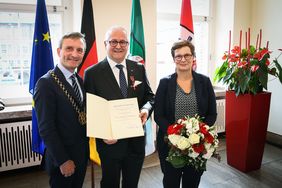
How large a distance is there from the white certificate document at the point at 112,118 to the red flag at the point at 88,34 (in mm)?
1248

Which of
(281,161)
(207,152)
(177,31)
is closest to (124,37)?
(207,152)

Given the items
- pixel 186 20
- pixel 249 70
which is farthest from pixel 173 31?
pixel 249 70

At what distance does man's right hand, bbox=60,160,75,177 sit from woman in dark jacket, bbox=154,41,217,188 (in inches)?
28.5

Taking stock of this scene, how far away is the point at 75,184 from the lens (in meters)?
1.52

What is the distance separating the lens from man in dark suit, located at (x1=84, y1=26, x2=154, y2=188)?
159 cm

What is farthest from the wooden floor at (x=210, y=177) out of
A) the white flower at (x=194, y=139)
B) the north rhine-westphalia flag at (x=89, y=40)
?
the white flower at (x=194, y=139)

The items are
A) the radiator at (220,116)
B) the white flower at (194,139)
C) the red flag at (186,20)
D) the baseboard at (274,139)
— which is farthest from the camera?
the radiator at (220,116)

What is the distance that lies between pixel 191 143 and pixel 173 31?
2890 mm

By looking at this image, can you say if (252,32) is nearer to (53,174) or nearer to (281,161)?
(281,161)

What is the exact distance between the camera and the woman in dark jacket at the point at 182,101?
1.77 m

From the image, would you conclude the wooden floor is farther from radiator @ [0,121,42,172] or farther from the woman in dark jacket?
the woman in dark jacket

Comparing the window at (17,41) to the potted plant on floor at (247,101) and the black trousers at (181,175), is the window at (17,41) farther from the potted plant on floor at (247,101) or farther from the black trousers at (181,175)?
the potted plant on floor at (247,101)

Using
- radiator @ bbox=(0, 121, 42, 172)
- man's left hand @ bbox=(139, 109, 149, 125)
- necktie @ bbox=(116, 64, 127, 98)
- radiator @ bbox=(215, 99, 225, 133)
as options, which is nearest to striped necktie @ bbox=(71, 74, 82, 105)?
necktie @ bbox=(116, 64, 127, 98)

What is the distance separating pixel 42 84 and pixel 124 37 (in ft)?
2.05
